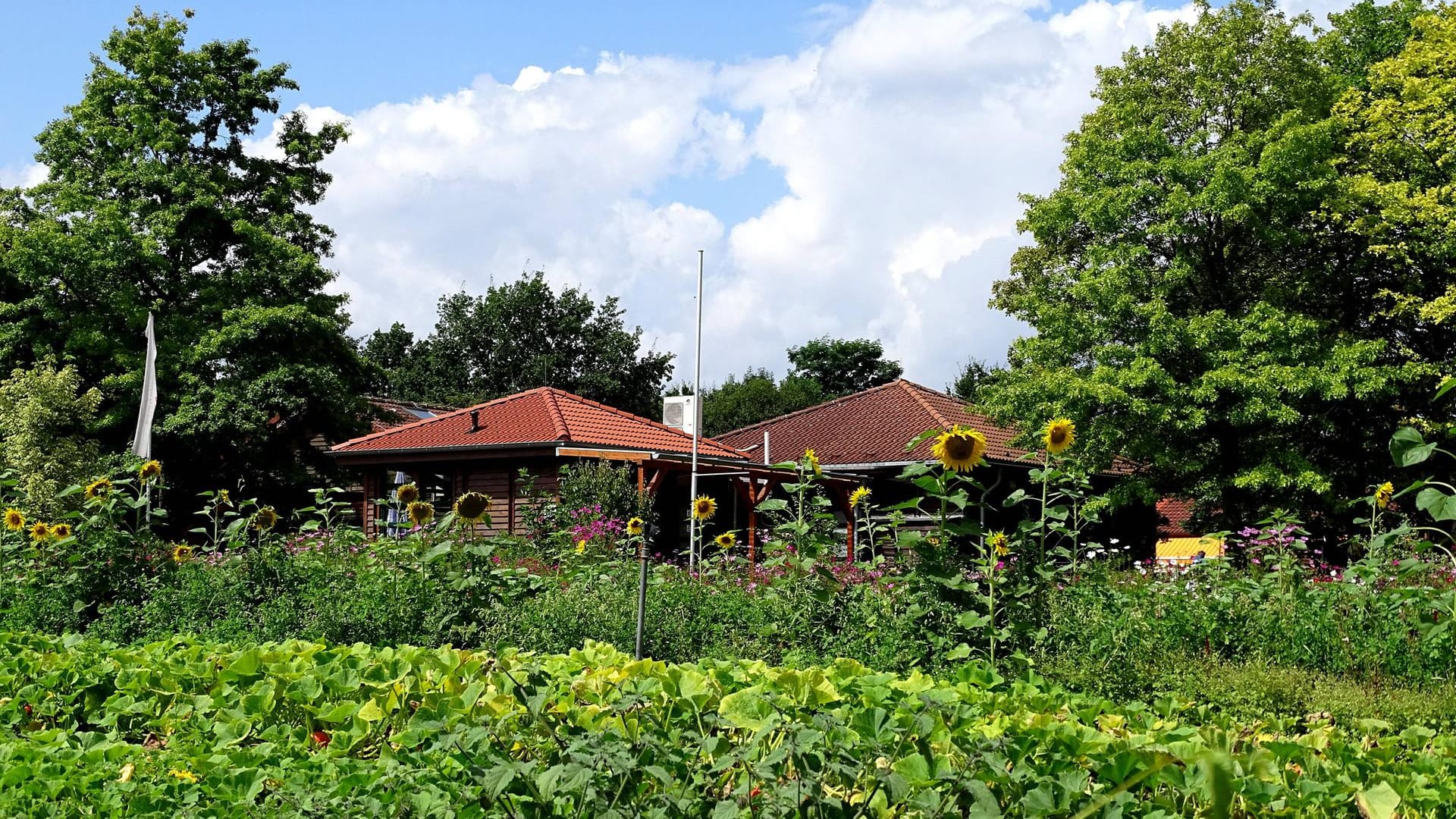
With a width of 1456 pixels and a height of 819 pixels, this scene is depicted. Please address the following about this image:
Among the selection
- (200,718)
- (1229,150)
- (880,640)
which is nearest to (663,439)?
(1229,150)

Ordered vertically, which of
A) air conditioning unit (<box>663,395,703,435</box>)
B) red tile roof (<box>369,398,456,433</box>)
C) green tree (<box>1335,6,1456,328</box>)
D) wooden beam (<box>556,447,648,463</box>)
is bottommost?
wooden beam (<box>556,447,648,463</box>)

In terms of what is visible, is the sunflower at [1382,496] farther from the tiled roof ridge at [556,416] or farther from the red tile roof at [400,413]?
the red tile roof at [400,413]

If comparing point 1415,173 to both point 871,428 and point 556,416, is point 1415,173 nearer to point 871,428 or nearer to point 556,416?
point 871,428

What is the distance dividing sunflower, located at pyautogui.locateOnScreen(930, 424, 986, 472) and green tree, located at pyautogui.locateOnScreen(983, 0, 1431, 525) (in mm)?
12561

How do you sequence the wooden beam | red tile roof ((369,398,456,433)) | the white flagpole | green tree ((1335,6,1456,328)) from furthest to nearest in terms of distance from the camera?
red tile roof ((369,398,456,433)) → the wooden beam → green tree ((1335,6,1456,328)) → the white flagpole

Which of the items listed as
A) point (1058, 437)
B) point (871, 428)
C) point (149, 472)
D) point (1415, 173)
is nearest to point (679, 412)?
point (871, 428)

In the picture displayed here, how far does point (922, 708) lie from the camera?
2500 mm

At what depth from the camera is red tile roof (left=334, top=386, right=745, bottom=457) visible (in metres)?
20.4

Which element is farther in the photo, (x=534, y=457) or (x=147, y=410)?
(x=534, y=457)

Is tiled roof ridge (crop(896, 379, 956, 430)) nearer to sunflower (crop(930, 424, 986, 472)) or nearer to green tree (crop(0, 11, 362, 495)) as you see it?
green tree (crop(0, 11, 362, 495))

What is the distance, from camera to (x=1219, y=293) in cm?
1864

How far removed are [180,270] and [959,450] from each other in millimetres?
20859

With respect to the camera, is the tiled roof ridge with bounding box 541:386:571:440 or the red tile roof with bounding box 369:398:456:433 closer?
the tiled roof ridge with bounding box 541:386:571:440

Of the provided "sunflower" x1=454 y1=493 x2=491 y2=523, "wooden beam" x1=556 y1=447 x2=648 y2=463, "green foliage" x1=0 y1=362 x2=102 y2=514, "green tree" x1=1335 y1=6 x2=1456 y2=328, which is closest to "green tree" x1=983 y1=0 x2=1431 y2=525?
"green tree" x1=1335 y1=6 x2=1456 y2=328
